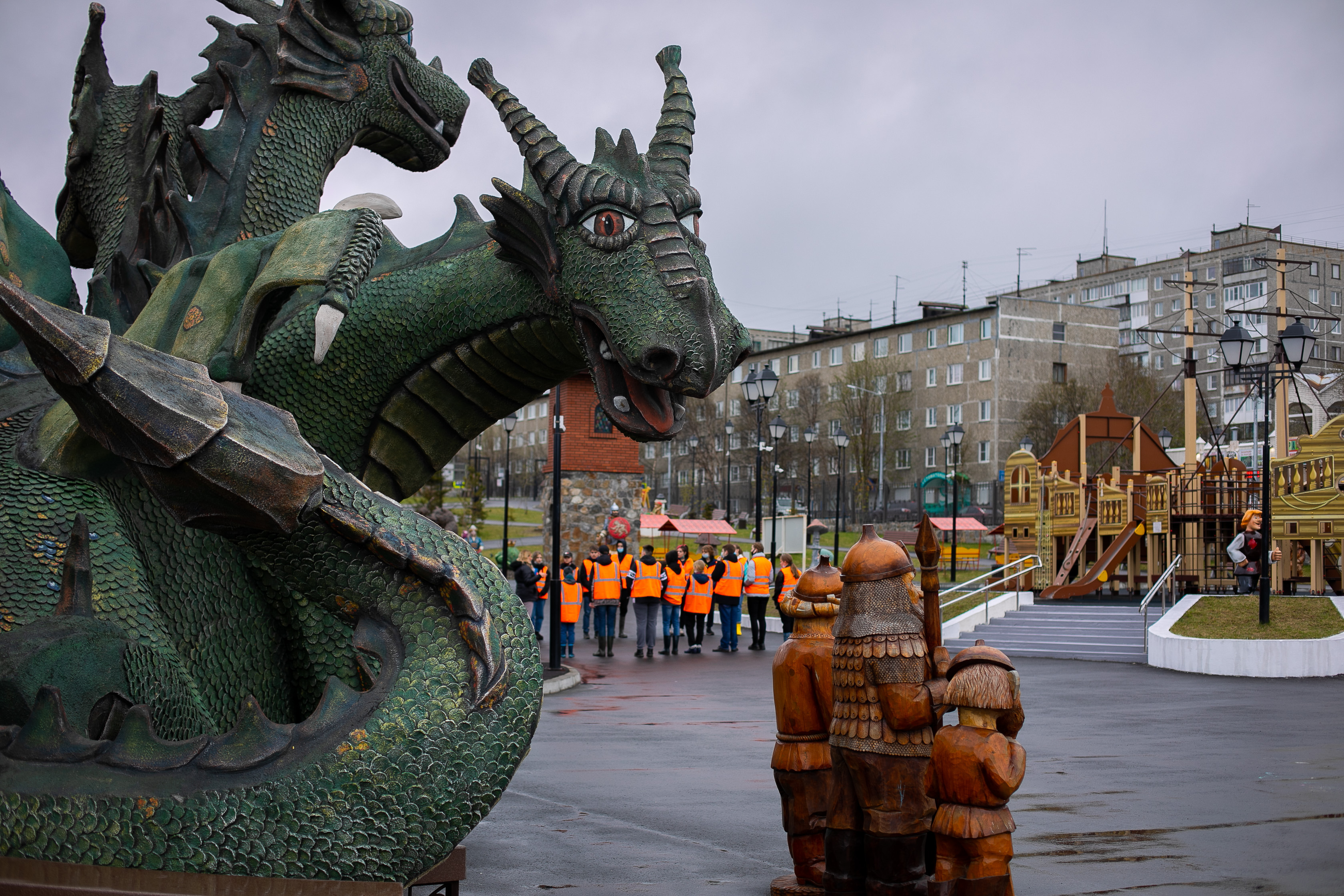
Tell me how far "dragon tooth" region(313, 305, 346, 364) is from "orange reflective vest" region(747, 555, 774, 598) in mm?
18851

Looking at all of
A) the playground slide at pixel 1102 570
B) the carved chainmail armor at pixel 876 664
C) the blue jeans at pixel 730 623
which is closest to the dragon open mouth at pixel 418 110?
the carved chainmail armor at pixel 876 664

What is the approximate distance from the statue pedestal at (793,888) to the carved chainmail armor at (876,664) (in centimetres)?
78

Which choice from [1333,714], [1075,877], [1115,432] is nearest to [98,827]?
[1075,877]

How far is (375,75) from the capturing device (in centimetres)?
449

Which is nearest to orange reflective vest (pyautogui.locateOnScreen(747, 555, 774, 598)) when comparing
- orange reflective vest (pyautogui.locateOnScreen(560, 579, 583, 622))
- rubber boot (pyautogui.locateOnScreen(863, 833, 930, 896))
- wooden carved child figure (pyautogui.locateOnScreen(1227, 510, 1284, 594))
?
orange reflective vest (pyautogui.locateOnScreen(560, 579, 583, 622))

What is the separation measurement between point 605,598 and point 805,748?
15572 mm

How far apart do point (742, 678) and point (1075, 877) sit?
36.8ft

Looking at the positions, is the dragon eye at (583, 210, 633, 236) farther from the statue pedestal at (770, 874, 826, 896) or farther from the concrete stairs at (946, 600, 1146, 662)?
the concrete stairs at (946, 600, 1146, 662)

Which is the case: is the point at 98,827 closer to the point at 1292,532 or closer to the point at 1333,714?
the point at 1333,714

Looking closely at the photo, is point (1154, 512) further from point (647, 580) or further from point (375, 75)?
point (375, 75)

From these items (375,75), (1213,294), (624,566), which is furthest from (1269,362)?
(1213,294)

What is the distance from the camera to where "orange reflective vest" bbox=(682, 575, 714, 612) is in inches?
843

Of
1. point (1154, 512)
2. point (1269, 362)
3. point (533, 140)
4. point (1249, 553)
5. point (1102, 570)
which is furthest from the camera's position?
point (1102, 570)

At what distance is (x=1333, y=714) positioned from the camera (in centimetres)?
1273
